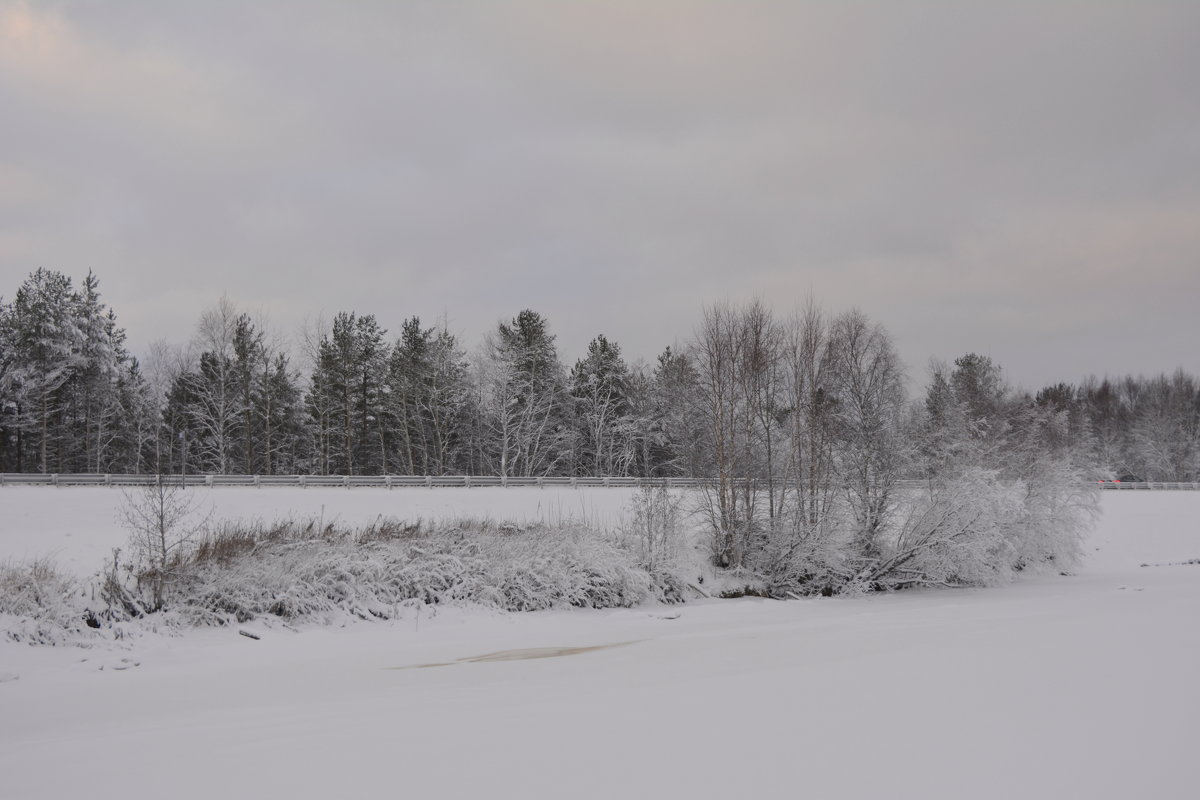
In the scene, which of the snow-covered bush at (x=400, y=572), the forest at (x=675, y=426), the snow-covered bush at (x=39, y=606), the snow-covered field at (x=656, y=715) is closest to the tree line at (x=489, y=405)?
the forest at (x=675, y=426)

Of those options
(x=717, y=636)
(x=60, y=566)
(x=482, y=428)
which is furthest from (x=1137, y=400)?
(x=60, y=566)

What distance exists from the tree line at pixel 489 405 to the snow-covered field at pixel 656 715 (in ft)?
38.3

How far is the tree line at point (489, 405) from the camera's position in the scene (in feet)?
76.6

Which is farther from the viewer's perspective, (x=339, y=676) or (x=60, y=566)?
(x=60, y=566)

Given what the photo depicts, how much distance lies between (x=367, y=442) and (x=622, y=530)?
28.4 metres

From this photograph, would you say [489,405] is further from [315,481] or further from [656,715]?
[656,715]

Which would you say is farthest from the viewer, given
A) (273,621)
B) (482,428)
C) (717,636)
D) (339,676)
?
(482,428)

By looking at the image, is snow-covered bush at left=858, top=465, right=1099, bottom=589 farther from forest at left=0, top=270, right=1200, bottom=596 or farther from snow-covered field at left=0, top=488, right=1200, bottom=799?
snow-covered field at left=0, top=488, right=1200, bottom=799

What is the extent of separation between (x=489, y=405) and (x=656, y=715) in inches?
1533

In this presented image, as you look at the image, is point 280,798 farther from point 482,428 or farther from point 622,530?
point 482,428

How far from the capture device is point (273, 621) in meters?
14.4

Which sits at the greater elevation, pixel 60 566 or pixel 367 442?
pixel 367 442

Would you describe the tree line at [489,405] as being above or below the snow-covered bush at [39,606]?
above

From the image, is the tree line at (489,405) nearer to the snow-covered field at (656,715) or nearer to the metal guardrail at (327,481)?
the metal guardrail at (327,481)
